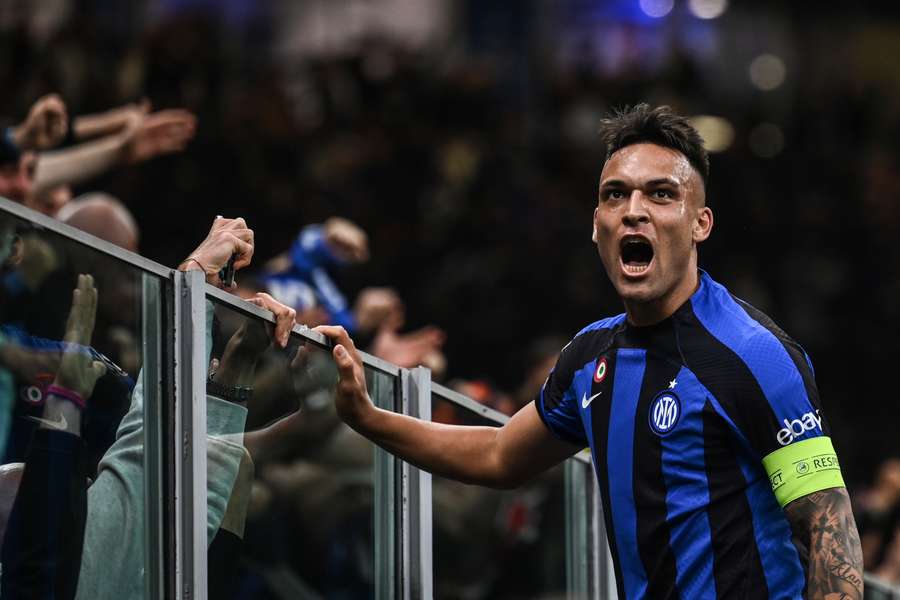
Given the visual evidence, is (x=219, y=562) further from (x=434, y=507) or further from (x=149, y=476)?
(x=434, y=507)

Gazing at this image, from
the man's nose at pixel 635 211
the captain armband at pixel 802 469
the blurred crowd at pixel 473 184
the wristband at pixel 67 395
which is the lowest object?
the captain armband at pixel 802 469

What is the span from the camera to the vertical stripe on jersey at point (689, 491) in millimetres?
2746

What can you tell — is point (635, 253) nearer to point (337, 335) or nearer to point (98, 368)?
point (337, 335)

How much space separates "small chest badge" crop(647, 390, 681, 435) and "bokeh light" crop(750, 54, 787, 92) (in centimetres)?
1420

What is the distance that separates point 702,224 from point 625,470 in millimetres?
554

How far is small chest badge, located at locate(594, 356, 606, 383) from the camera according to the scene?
300cm

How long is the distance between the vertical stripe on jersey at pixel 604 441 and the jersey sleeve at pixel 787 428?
31 cm

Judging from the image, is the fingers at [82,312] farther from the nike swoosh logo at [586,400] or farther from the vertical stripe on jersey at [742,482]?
the vertical stripe on jersey at [742,482]

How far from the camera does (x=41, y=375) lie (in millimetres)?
2902

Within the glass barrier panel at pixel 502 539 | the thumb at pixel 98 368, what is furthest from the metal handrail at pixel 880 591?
the thumb at pixel 98 368

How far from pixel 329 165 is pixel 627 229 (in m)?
8.09

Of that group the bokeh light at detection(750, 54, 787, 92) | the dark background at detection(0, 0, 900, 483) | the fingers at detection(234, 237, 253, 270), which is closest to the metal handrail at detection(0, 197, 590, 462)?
the fingers at detection(234, 237, 253, 270)

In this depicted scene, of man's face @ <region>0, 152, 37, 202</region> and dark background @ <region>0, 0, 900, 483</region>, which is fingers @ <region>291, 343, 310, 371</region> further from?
dark background @ <region>0, 0, 900, 483</region>

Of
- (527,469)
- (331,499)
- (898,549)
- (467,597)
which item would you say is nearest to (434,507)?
(331,499)
